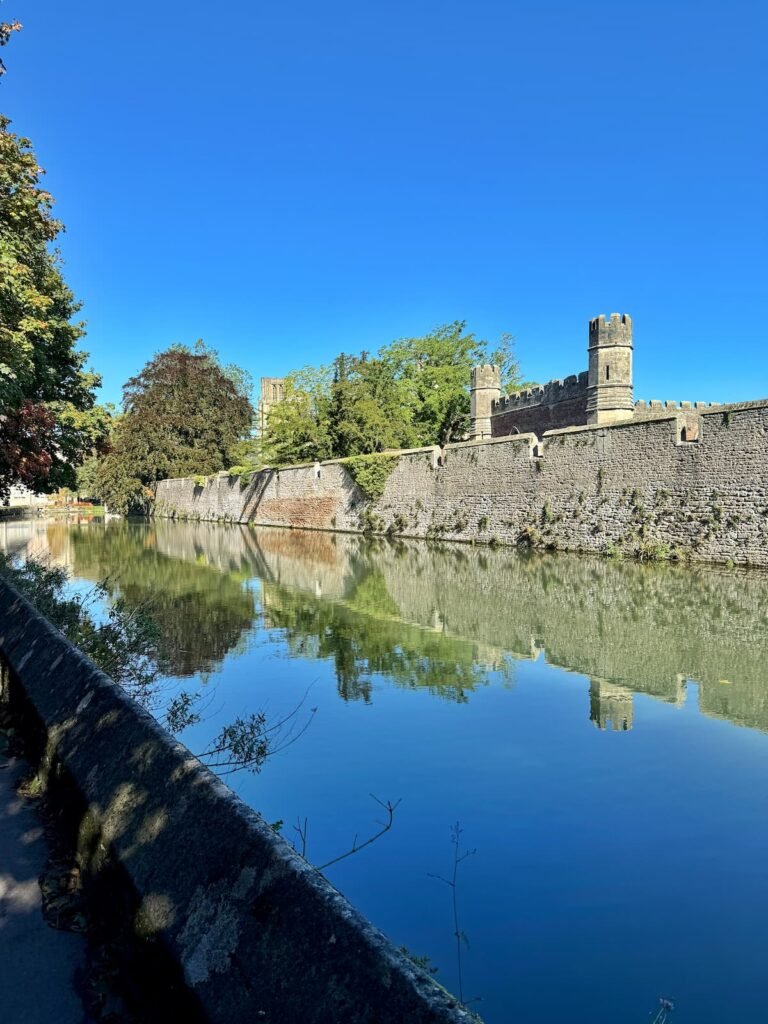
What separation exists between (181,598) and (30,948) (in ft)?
37.5

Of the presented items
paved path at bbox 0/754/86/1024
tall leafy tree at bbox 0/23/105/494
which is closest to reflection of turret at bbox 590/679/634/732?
paved path at bbox 0/754/86/1024

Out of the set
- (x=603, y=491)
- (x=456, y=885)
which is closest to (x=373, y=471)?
(x=603, y=491)

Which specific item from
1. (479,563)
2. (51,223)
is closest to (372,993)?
(51,223)

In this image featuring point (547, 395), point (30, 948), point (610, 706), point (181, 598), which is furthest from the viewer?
point (547, 395)

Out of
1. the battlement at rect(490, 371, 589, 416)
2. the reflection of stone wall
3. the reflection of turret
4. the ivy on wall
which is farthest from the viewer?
the ivy on wall

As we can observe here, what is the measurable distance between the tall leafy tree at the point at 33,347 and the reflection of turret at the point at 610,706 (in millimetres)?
7074

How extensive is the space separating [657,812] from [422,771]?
5.18 feet

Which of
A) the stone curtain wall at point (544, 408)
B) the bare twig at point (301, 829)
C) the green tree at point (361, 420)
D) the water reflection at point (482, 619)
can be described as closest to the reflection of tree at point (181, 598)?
the water reflection at point (482, 619)

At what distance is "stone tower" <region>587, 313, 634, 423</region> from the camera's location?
71.8 ft

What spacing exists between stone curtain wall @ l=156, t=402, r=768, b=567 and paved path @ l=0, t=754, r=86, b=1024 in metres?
15.4

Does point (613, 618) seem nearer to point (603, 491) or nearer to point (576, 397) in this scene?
point (603, 491)

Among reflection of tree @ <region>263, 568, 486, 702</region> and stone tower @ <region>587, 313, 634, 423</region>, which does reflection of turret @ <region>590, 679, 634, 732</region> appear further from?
stone tower @ <region>587, 313, 634, 423</region>

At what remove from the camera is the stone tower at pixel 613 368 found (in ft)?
71.8

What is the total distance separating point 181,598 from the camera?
1384 centimetres
